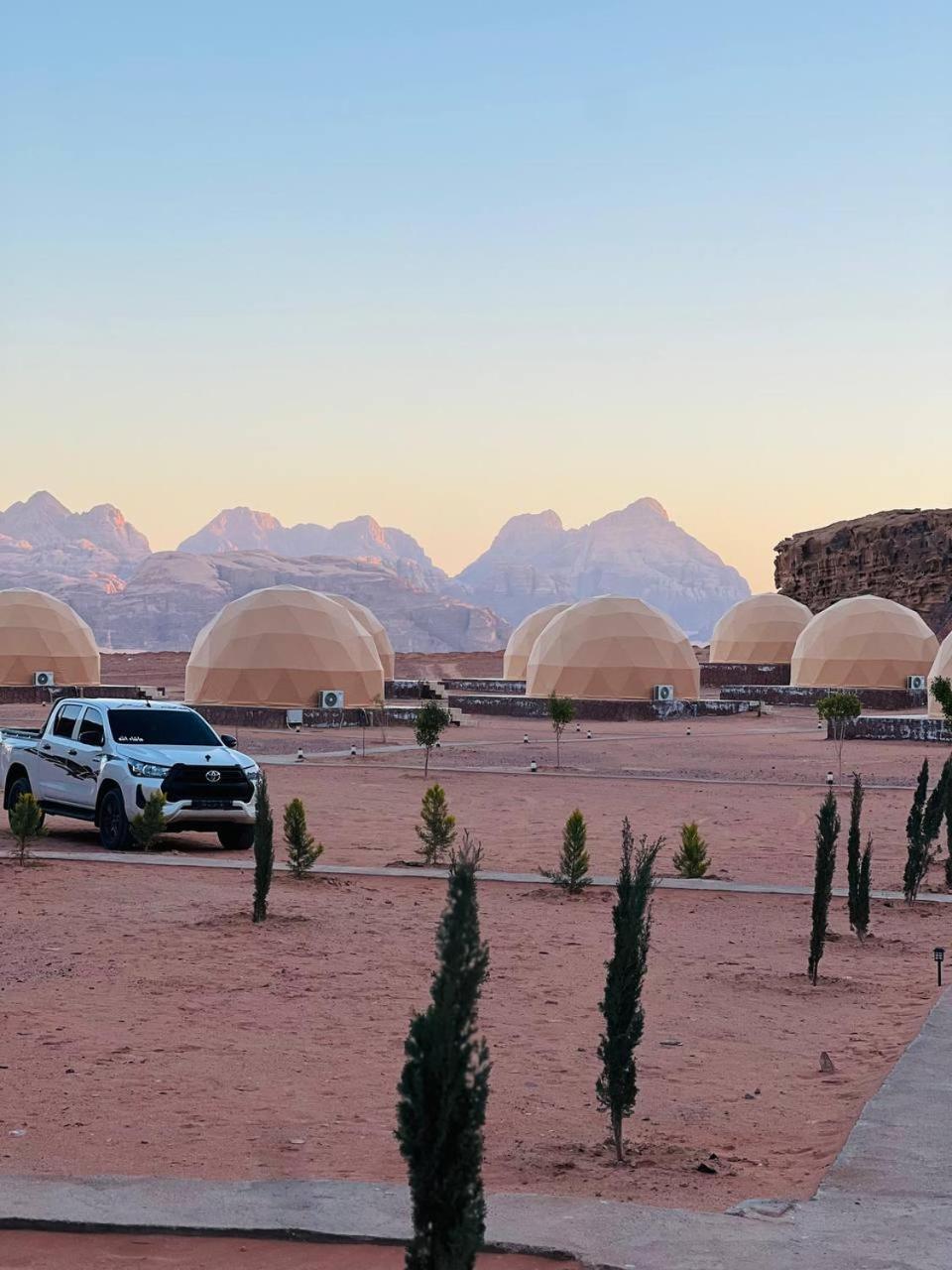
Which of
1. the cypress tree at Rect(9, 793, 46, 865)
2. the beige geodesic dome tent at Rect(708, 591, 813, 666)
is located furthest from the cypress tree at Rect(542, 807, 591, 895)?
the beige geodesic dome tent at Rect(708, 591, 813, 666)

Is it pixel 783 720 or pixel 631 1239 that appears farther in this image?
pixel 783 720

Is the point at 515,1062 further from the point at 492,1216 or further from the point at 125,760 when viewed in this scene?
the point at 125,760

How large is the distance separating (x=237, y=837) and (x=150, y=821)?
6.73 ft

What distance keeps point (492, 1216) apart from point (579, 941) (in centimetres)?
700

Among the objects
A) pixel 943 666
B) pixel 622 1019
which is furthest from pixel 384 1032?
pixel 943 666

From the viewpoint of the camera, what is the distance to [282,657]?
46250 mm

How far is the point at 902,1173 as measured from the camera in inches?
247

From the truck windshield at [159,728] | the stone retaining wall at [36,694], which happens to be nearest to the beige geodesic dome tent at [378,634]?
the stone retaining wall at [36,694]

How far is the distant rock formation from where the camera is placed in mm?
86062

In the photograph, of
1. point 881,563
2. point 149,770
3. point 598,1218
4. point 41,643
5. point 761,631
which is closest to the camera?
point 598,1218

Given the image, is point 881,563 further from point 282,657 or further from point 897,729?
point 282,657

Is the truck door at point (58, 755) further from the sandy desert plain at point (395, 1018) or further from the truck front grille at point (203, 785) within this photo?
the truck front grille at point (203, 785)

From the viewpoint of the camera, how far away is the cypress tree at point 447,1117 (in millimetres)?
4371

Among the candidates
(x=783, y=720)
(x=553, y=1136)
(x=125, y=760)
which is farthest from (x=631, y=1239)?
(x=783, y=720)
